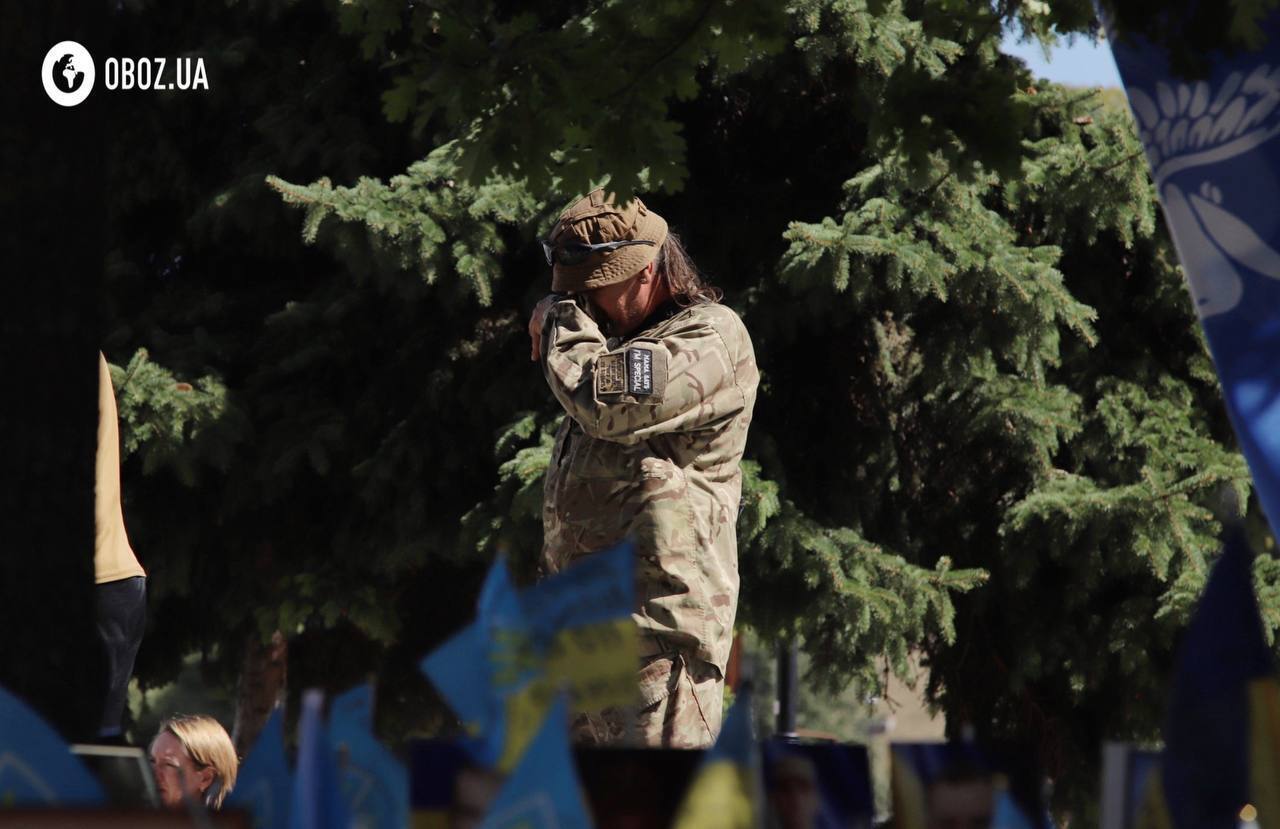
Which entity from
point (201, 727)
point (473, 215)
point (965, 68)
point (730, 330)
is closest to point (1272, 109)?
point (965, 68)

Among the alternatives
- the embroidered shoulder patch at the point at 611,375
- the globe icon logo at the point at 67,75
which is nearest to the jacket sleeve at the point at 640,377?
the embroidered shoulder patch at the point at 611,375

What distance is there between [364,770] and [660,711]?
2.45m

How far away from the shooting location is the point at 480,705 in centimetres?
148

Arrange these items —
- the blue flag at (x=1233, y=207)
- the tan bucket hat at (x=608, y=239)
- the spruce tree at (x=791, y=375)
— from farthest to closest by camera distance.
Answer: the spruce tree at (x=791, y=375) < the tan bucket hat at (x=608, y=239) < the blue flag at (x=1233, y=207)

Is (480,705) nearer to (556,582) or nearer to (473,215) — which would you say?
(556,582)

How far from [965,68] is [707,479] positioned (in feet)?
3.77

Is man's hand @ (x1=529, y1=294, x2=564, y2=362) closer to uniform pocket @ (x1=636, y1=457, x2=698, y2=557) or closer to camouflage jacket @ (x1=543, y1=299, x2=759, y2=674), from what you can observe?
camouflage jacket @ (x1=543, y1=299, x2=759, y2=674)

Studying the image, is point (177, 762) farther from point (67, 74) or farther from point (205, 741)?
point (67, 74)

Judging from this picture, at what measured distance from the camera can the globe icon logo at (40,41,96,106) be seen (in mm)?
2504

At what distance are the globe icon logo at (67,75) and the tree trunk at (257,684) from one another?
21.4 feet

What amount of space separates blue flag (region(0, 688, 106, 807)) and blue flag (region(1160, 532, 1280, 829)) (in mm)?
970

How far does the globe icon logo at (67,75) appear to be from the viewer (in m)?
2.50

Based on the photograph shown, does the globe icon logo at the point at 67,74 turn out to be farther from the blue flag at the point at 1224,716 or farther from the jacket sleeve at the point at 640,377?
the blue flag at the point at 1224,716

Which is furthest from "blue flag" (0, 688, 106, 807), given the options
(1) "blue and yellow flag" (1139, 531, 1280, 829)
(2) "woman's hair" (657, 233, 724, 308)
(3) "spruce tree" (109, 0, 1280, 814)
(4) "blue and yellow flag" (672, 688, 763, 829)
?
(3) "spruce tree" (109, 0, 1280, 814)
